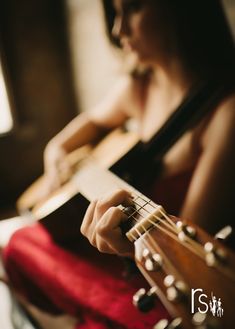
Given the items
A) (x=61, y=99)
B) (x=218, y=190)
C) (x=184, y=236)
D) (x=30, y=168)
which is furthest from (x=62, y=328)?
(x=61, y=99)

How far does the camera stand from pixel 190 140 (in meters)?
1.00

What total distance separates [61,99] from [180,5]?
1583 millimetres

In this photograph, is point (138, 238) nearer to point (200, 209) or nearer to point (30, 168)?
point (200, 209)

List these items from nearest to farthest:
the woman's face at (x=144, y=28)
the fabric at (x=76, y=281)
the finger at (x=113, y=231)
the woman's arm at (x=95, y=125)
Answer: the finger at (x=113, y=231) → the fabric at (x=76, y=281) → the woman's face at (x=144, y=28) → the woman's arm at (x=95, y=125)

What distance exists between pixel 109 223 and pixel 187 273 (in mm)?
147

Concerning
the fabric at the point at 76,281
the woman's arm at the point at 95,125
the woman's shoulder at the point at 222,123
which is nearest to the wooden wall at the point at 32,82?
the woman's arm at the point at 95,125

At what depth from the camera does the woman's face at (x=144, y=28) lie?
101 centimetres

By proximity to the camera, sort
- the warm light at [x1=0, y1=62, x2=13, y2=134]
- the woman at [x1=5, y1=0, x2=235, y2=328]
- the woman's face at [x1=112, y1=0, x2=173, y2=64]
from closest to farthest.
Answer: the woman at [x1=5, y1=0, x2=235, y2=328], the woman's face at [x1=112, y1=0, x2=173, y2=64], the warm light at [x1=0, y1=62, x2=13, y2=134]

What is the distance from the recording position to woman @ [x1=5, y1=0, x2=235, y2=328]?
87 centimetres

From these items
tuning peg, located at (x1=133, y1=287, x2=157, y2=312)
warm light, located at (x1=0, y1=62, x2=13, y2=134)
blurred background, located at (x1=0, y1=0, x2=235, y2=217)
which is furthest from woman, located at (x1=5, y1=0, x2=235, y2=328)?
warm light, located at (x1=0, y1=62, x2=13, y2=134)

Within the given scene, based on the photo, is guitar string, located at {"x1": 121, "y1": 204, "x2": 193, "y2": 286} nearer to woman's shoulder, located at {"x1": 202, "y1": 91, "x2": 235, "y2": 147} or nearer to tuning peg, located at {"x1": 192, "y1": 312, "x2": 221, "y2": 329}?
tuning peg, located at {"x1": 192, "y1": 312, "x2": 221, "y2": 329}

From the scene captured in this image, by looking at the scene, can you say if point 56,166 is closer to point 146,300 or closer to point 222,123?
point 222,123

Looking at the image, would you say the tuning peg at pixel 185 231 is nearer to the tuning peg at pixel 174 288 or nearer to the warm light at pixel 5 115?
the tuning peg at pixel 174 288

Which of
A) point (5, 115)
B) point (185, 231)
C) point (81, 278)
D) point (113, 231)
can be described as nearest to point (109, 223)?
point (113, 231)
